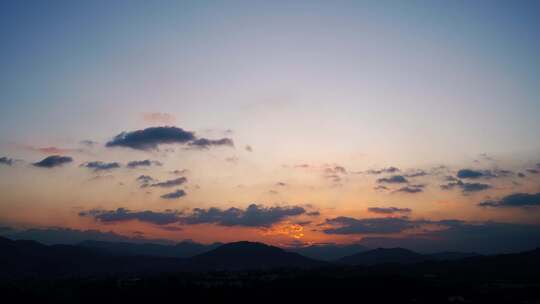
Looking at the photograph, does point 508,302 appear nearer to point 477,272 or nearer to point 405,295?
point 405,295

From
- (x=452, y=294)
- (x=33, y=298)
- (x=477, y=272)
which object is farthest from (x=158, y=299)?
(x=477, y=272)

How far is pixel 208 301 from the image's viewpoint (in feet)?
345

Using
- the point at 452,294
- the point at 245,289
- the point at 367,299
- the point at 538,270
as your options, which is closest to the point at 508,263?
the point at 538,270

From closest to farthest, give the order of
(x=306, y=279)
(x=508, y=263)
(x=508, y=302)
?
(x=508, y=302) → (x=306, y=279) → (x=508, y=263)

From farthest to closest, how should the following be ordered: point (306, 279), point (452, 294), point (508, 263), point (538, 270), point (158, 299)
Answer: point (508, 263) < point (538, 270) < point (306, 279) < point (158, 299) < point (452, 294)

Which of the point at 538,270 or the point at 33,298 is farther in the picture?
the point at 538,270

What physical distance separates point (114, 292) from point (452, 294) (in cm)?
7908

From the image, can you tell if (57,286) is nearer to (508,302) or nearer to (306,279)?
(306,279)

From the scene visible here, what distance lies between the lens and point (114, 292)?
379 feet

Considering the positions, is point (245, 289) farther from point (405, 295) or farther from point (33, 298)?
point (33, 298)

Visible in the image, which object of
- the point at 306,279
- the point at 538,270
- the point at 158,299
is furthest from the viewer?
the point at 538,270

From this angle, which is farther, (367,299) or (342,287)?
(342,287)

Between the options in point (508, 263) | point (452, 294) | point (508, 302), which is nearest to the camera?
point (508, 302)

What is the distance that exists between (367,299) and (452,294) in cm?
1816
